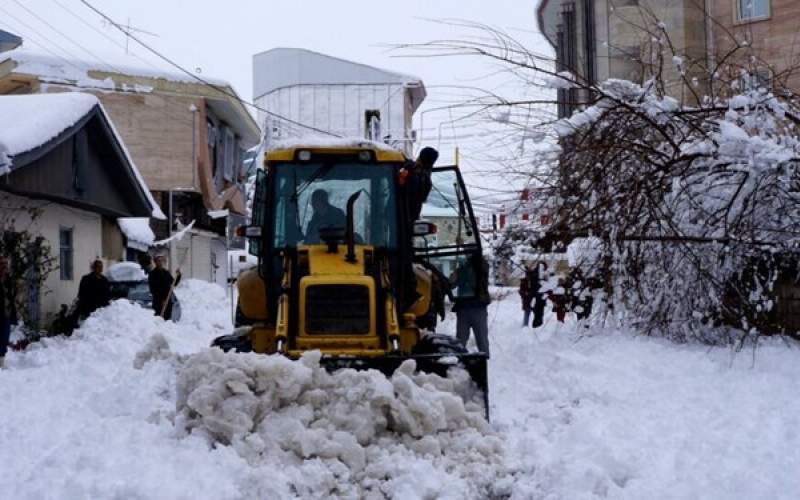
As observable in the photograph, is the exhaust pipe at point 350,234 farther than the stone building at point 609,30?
No

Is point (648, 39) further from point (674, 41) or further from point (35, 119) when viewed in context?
point (674, 41)

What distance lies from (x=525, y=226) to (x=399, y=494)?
7.63m

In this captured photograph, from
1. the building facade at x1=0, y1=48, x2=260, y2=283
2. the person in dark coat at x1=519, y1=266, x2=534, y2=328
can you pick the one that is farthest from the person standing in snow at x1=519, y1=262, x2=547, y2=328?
the building facade at x1=0, y1=48, x2=260, y2=283

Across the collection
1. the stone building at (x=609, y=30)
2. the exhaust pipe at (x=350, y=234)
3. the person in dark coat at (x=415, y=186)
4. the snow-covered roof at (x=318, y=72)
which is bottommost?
the exhaust pipe at (x=350, y=234)

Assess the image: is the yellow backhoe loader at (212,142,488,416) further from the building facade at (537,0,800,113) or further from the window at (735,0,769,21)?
the window at (735,0,769,21)

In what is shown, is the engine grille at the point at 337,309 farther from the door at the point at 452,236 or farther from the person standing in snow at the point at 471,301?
the person standing in snow at the point at 471,301

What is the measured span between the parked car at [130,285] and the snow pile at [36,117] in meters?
4.03

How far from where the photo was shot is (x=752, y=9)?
1072 inches

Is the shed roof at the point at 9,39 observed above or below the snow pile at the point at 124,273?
above

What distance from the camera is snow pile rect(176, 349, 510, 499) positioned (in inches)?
224

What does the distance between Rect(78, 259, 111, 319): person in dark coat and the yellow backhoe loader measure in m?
7.44

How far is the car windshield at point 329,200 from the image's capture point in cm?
828

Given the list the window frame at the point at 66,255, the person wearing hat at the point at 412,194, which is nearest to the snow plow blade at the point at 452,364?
the person wearing hat at the point at 412,194

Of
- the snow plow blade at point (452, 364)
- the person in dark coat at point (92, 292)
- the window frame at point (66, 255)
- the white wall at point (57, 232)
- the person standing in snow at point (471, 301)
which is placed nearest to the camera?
the snow plow blade at point (452, 364)
